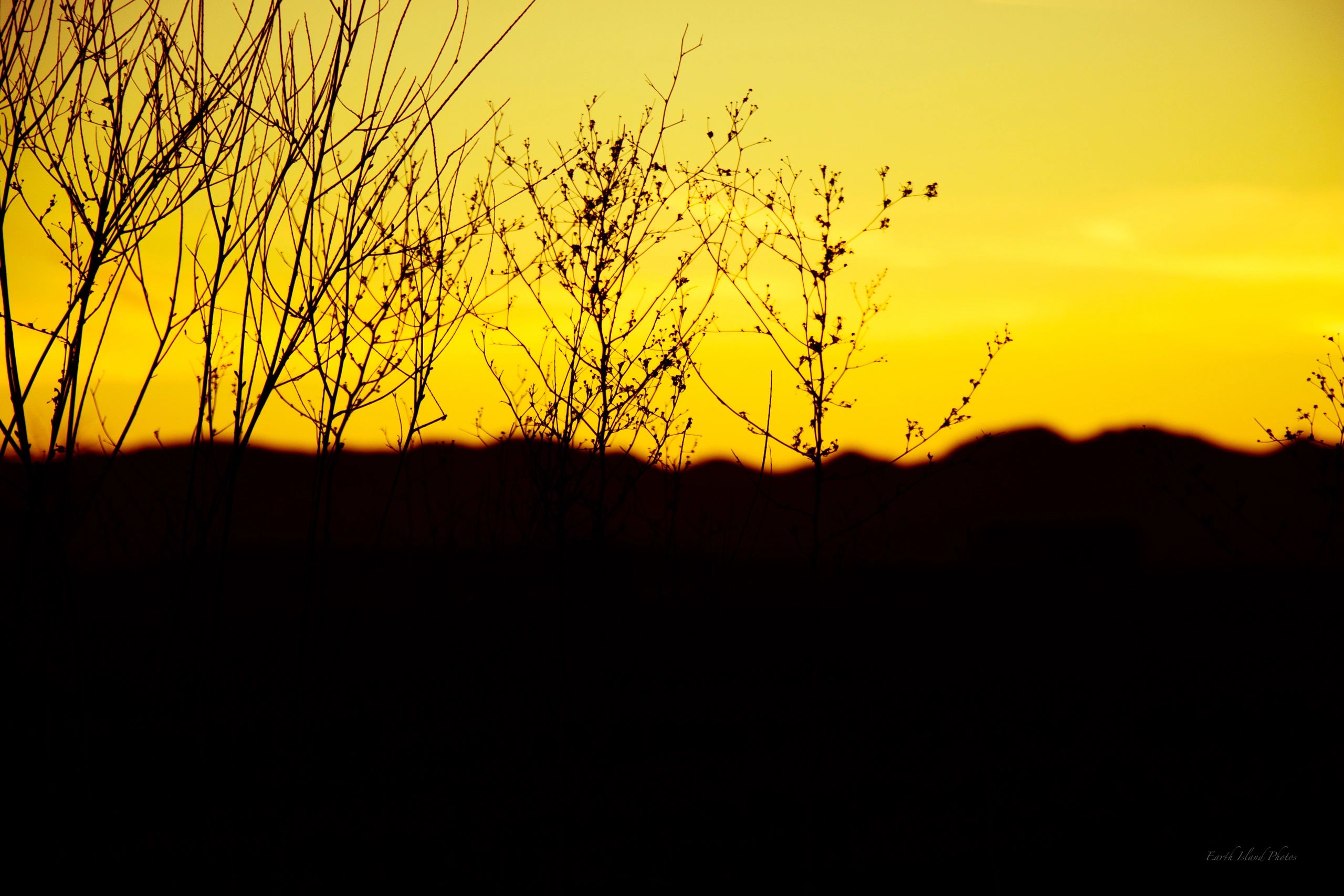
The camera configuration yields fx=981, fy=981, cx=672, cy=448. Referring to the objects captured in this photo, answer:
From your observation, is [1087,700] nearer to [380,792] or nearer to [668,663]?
[668,663]

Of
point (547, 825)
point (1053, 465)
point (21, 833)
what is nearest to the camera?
point (21, 833)

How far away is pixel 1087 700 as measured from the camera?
5949 millimetres

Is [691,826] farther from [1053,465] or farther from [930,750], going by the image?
[1053,465]

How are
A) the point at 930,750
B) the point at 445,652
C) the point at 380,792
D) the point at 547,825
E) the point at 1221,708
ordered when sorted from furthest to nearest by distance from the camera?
the point at 445,652
the point at 1221,708
the point at 930,750
the point at 380,792
the point at 547,825

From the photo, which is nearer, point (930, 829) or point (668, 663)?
point (930, 829)

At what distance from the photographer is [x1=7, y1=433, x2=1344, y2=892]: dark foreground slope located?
366cm

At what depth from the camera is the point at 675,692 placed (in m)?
6.14

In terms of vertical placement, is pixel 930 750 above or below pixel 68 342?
below

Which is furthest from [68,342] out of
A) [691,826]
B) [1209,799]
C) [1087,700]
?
[1087,700]

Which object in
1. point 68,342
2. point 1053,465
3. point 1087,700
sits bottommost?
point 1087,700

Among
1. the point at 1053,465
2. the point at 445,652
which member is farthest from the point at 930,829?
the point at 1053,465

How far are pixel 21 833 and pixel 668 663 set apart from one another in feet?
12.8

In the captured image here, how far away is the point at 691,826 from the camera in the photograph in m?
3.93

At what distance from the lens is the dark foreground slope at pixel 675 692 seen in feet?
12.0
